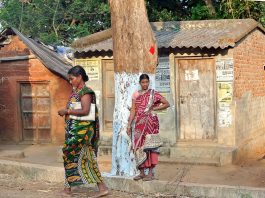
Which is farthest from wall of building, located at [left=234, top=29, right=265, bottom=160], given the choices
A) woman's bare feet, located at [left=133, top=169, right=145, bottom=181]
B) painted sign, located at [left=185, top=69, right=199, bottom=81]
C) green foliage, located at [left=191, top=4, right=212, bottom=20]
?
woman's bare feet, located at [left=133, top=169, right=145, bottom=181]

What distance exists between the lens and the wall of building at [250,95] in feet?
36.0

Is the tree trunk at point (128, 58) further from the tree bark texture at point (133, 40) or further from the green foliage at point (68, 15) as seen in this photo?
the green foliage at point (68, 15)

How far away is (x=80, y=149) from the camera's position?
5902 millimetres

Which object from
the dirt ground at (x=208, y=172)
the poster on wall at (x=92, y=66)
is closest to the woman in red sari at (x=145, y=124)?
the dirt ground at (x=208, y=172)

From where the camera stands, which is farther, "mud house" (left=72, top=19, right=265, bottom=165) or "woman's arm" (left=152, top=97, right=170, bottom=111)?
"mud house" (left=72, top=19, right=265, bottom=165)

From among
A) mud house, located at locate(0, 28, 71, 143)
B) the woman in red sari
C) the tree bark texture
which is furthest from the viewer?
mud house, located at locate(0, 28, 71, 143)

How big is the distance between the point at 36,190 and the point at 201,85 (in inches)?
214

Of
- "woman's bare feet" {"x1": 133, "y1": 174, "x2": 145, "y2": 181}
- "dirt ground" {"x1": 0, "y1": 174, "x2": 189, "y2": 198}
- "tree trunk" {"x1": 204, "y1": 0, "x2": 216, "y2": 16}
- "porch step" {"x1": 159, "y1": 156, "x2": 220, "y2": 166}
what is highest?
"tree trunk" {"x1": 204, "y1": 0, "x2": 216, "y2": 16}

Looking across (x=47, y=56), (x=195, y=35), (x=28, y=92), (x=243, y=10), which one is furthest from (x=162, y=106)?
(x=243, y=10)

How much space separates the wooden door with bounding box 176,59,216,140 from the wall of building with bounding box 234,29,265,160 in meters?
0.57

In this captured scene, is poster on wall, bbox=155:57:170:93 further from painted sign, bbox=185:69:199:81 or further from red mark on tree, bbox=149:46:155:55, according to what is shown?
red mark on tree, bbox=149:46:155:55

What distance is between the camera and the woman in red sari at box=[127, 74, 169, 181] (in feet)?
20.7

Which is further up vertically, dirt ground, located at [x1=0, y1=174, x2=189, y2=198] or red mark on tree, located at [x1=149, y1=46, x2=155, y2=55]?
red mark on tree, located at [x1=149, y1=46, x2=155, y2=55]

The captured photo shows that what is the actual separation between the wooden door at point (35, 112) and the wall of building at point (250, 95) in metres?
5.81
